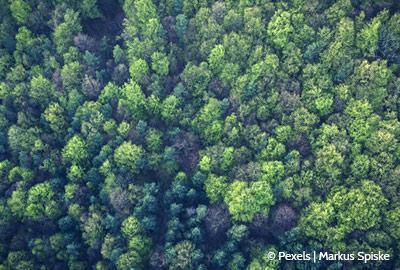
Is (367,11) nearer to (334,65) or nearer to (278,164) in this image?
(334,65)

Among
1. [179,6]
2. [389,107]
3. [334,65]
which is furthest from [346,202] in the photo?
[179,6]

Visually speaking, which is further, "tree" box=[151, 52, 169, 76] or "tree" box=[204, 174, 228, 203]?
"tree" box=[151, 52, 169, 76]

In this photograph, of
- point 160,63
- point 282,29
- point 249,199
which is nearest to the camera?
point 249,199

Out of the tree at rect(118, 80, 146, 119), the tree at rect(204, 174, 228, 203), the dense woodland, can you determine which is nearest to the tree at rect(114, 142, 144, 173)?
the dense woodland

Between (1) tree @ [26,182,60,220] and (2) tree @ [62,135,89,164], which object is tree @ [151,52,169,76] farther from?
Answer: (1) tree @ [26,182,60,220]

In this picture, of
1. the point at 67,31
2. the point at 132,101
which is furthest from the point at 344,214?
the point at 67,31

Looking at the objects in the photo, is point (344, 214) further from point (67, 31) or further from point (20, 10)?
point (20, 10)

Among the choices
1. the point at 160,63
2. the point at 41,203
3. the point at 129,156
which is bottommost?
the point at 41,203

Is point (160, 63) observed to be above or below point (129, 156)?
above

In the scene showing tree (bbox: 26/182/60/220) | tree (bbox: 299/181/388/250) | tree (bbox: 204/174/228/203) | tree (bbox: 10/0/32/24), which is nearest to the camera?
tree (bbox: 299/181/388/250)
